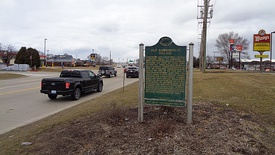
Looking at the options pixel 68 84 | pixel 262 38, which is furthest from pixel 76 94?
pixel 262 38

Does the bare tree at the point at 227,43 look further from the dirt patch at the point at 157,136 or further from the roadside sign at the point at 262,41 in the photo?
the dirt patch at the point at 157,136

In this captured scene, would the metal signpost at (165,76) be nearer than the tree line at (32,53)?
Yes

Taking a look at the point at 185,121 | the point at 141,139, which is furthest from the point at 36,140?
the point at 185,121

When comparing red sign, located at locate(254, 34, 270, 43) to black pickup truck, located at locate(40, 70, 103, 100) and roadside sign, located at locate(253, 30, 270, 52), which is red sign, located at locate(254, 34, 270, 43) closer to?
roadside sign, located at locate(253, 30, 270, 52)

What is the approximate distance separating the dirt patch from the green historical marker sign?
0.56 m

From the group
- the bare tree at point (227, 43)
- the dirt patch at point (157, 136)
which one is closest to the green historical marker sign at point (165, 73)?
the dirt patch at point (157, 136)

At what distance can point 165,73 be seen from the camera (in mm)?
5184

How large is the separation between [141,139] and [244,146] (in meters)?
1.87

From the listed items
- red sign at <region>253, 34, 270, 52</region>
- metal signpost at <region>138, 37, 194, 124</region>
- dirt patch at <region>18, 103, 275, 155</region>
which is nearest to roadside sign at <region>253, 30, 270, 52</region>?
red sign at <region>253, 34, 270, 52</region>

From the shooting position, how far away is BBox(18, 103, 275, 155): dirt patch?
379 cm

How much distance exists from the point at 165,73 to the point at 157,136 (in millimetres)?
1586

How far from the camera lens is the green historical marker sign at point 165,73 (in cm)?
505

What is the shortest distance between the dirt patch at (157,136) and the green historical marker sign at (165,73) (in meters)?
0.56

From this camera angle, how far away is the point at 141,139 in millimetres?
4199
